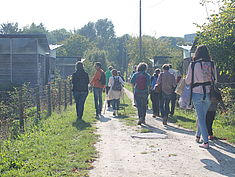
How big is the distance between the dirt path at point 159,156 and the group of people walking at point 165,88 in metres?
0.53

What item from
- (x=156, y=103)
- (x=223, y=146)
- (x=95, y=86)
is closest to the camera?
(x=223, y=146)

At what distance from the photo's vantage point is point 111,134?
384 inches

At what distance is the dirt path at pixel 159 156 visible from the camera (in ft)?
19.6

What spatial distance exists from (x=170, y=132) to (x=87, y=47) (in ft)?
256

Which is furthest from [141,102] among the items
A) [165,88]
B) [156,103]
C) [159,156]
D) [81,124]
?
[159,156]

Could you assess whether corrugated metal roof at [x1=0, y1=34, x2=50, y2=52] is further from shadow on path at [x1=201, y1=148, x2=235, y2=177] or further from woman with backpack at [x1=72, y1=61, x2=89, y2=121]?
shadow on path at [x1=201, y1=148, x2=235, y2=177]

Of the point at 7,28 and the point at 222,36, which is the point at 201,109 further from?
the point at 7,28

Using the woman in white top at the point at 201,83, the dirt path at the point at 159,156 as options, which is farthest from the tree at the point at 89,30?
the woman in white top at the point at 201,83

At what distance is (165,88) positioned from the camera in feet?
38.2

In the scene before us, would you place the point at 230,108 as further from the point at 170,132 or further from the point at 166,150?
the point at 166,150

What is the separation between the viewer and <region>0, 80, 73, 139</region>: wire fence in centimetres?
1020

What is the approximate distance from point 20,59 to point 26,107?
16718mm

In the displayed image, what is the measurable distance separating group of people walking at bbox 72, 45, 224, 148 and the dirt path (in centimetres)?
53

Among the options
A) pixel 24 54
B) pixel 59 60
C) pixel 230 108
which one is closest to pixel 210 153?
pixel 230 108
